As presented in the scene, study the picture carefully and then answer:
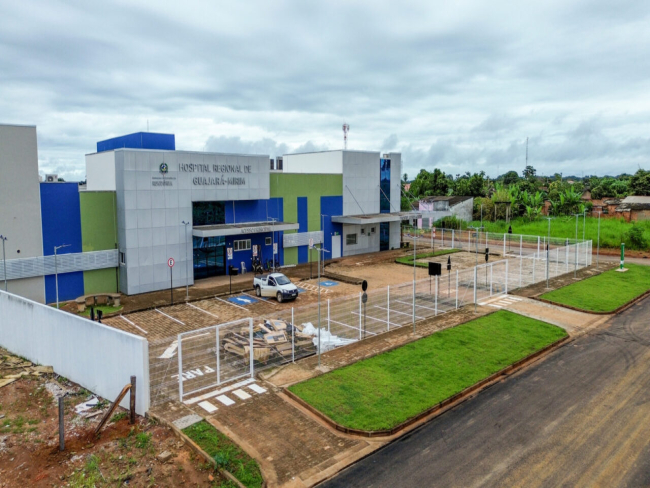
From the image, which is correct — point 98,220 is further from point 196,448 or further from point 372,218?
point 372,218

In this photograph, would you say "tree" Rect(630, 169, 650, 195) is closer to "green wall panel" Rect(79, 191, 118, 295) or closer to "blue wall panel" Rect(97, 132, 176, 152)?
"blue wall panel" Rect(97, 132, 176, 152)

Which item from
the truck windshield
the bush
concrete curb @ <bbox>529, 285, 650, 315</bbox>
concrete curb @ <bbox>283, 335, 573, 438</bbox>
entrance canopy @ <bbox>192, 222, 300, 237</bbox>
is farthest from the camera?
the bush

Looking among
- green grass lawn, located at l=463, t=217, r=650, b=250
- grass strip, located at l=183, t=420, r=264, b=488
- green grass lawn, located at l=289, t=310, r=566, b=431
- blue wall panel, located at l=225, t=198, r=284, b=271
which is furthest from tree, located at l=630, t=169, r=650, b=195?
grass strip, located at l=183, t=420, r=264, b=488

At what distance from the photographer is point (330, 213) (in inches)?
1786

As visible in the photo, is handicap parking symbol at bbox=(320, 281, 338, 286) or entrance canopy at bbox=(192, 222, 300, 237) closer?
entrance canopy at bbox=(192, 222, 300, 237)

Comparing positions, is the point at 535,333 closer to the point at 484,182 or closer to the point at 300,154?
the point at 300,154

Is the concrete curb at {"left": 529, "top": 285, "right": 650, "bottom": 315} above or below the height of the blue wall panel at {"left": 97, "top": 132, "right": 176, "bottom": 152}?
below

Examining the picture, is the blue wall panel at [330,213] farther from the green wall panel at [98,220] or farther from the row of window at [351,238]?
the green wall panel at [98,220]

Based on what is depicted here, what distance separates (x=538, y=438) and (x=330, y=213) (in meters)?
32.9

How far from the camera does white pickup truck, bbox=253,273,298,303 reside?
29.7 m

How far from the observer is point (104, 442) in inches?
529

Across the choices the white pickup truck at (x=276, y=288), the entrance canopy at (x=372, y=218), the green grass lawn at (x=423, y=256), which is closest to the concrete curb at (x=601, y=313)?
the green grass lawn at (x=423, y=256)

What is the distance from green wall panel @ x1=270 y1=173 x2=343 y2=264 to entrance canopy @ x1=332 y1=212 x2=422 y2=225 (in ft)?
7.26

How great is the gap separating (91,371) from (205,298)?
13946 millimetres
